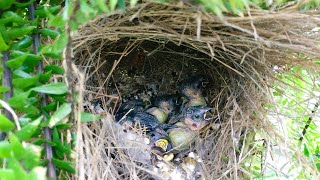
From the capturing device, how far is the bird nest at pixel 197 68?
0.72 metres

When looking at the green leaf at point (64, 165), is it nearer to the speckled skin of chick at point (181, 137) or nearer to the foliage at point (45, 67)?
the foliage at point (45, 67)

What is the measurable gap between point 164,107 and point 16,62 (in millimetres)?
607

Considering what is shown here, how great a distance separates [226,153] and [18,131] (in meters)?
0.51

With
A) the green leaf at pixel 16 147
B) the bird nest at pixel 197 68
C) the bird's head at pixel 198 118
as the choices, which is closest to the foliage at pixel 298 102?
the bird nest at pixel 197 68

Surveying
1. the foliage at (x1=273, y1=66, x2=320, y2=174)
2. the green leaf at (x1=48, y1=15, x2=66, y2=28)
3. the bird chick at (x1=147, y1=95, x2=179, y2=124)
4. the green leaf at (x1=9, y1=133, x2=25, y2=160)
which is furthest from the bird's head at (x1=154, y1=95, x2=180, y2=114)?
the green leaf at (x1=9, y1=133, x2=25, y2=160)

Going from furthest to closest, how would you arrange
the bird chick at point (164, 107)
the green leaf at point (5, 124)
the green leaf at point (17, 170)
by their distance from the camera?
the bird chick at point (164, 107) < the green leaf at point (5, 124) < the green leaf at point (17, 170)

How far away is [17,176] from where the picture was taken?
0.43 meters

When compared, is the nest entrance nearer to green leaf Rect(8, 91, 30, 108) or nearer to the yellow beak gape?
the yellow beak gape

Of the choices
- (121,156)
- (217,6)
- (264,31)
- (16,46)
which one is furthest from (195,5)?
(121,156)

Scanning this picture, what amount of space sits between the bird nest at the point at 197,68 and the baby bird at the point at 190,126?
0.06 ft

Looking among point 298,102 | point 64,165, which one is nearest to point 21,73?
point 64,165

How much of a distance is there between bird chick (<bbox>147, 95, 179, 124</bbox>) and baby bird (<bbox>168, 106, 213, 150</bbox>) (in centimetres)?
6

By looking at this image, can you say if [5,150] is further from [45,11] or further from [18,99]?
[45,11]

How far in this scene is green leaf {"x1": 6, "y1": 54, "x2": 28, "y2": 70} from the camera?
0.59 metres
